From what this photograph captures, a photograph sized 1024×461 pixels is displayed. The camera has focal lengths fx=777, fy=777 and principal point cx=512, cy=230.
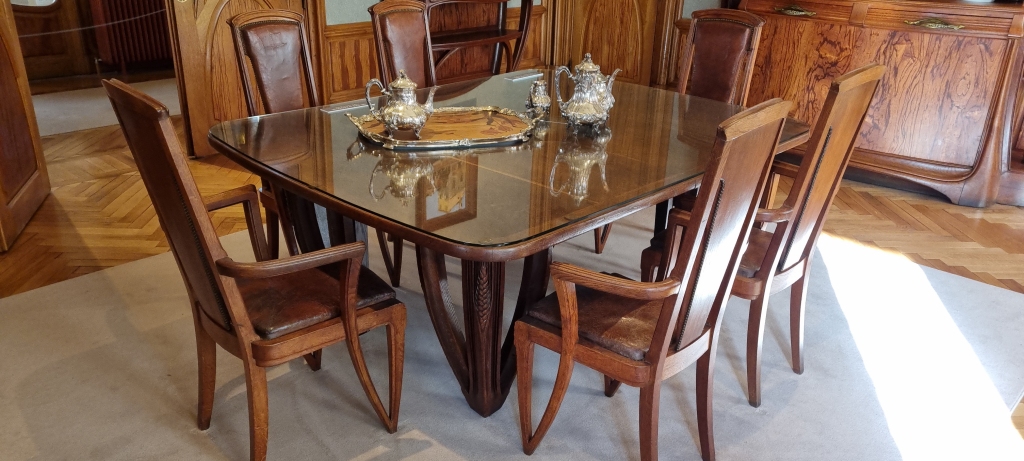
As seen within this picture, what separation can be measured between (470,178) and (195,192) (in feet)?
2.07

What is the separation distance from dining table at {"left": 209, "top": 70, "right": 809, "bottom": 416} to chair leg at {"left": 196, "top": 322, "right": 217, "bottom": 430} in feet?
1.38

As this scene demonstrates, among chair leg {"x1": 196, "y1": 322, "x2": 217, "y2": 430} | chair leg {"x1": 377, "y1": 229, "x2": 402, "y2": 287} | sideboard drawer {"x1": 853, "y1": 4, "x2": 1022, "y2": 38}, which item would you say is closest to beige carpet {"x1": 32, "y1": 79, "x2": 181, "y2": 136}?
chair leg {"x1": 377, "y1": 229, "x2": 402, "y2": 287}

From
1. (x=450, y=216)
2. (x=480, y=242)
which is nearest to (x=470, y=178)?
(x=450, y=216)

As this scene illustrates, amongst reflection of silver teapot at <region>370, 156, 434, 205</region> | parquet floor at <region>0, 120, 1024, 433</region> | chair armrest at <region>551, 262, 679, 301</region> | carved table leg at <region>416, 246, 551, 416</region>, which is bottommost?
parquet floor at <region>0, 120, 1024, 433</region>

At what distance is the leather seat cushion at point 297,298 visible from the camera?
172 centimetres

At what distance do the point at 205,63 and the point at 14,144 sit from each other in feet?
3.33

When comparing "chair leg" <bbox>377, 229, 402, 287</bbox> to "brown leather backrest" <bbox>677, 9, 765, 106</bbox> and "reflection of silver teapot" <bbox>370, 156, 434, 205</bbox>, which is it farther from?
"brown leather backrest" <bbox>677, 9, 765, 106</bbox>

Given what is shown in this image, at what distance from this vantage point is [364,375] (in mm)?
1877

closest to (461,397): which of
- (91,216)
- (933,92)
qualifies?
(91,216)

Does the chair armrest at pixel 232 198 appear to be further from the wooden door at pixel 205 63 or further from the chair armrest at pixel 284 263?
the wooden door at pixel 205 63

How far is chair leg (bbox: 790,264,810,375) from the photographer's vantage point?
2.22m

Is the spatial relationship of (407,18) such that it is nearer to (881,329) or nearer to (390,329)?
(390,329)

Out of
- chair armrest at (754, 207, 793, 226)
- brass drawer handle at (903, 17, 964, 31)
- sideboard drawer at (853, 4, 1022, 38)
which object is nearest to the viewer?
chair armrest at (754, 207, 793, 226)

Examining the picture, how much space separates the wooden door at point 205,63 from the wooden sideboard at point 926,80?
2697mm
